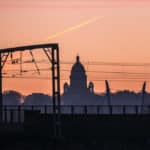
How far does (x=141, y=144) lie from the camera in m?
97.6

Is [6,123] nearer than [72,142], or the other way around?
[72,142]

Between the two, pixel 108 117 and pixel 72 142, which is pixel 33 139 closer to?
pixel 72 142

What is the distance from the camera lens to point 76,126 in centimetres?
10075

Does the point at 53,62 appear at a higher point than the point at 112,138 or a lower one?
higher

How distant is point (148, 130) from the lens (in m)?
100

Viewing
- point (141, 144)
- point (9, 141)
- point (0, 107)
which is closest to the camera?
point (9, 141)

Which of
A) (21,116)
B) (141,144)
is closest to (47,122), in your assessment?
(21,116)

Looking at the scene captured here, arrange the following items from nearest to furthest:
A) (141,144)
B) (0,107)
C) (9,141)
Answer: (9,141)
(141,144)
(0,107)

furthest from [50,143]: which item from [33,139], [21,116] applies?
[21,116]

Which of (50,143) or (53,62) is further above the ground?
(53,62)

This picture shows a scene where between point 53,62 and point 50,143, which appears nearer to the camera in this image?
point 50,143

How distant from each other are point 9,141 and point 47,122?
9.04 metres

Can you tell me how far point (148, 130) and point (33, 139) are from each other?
40.6 feet

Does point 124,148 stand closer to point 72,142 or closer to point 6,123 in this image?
point 72,142
